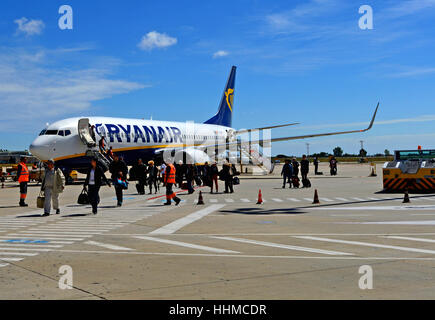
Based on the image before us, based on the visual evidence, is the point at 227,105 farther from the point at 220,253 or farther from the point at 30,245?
the point at 220,253

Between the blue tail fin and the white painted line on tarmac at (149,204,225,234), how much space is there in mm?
35973

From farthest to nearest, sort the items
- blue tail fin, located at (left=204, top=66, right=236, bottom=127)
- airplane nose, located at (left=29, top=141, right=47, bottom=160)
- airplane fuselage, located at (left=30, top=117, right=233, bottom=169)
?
blue tail fin, located at (left=204, top=66, right=236, bottom=127) < airplane fuselage, located at (left=30, top=117, right=233, bottom=169) < airplane nose, located at (left=29, top=141, right=47, bottom=160)

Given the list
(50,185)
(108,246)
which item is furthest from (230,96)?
(108,246)

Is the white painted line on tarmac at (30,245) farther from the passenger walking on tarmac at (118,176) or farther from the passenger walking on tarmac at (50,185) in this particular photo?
the passenger walking on tarmac at (118,176)

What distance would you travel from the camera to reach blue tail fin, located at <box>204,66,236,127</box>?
180 ft

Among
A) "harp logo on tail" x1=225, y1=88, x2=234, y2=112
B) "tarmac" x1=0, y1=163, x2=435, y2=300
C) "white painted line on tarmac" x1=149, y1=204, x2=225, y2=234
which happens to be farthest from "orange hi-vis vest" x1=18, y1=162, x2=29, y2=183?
"harp logo on tail" x1=225, y1=88, x2=234, y2=112

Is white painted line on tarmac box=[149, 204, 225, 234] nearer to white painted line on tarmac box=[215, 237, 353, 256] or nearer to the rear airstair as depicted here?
white painted line on tarmac box=[215, 237, 353, 256]

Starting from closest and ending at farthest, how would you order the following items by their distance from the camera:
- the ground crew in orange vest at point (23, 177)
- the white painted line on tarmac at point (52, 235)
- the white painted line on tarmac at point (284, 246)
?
1. the white painted line on tarmac at point (284, 246)
2. the white painted line on tarmac at point (52, 235)
3. the ground crew in orange vest at point (23, 177)

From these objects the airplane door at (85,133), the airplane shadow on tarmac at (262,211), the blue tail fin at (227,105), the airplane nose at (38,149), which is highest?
the blue tail fin at (227,105)

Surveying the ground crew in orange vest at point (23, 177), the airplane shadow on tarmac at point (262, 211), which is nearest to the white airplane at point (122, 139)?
the ground crew in orange vest at point (23, 177)

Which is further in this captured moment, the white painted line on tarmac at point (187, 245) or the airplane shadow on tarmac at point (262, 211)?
the airplane shadow on tarmac at point (262, 211)

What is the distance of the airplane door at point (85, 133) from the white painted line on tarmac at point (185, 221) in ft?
50.4

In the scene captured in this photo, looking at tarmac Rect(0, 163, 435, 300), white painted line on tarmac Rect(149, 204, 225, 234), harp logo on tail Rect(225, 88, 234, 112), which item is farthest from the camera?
harp logo on tail Rect(225, 88, 234, 112)

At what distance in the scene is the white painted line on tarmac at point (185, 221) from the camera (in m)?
12.4
